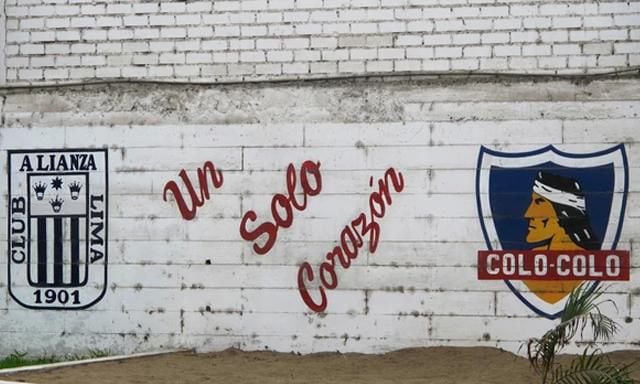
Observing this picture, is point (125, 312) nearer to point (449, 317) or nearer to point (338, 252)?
point (338, 252)

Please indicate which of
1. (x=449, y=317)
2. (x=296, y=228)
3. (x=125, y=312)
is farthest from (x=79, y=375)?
Answer: (x=449, y=317)

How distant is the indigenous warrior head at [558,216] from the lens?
11.5m

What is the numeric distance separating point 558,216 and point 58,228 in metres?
5.12

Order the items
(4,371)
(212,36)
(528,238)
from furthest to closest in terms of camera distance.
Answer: (212,36), (528,238), (4,371)

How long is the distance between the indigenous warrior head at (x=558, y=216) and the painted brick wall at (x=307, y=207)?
34 centimetres

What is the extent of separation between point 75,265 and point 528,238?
465 centimetres

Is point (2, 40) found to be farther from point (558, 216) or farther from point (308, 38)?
point (558, 216)

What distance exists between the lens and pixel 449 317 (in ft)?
38.4

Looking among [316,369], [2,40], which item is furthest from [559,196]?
[2,40]

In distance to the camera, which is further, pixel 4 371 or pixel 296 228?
pixel 296 228

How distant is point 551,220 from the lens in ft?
38.0

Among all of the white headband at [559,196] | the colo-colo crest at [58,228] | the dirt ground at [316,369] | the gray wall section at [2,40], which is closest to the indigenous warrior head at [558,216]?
the white headband at [559,196]

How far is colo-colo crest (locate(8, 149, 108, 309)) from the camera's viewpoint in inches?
491

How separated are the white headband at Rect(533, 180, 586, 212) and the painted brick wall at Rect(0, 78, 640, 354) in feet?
1.38
